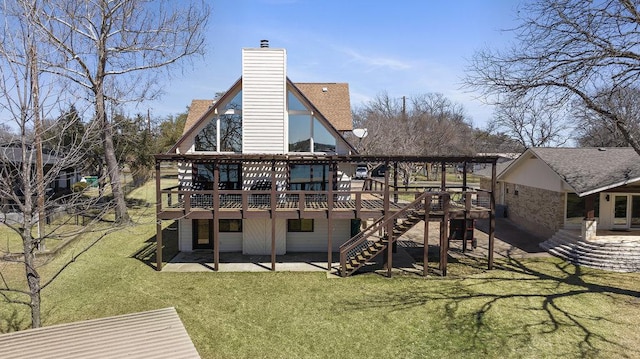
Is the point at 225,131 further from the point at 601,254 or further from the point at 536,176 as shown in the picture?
the point at 536,176

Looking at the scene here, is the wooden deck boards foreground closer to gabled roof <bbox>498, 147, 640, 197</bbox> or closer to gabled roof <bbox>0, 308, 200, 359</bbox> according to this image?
gabled roof <bbox>498, 147, 640, 197</bbox>

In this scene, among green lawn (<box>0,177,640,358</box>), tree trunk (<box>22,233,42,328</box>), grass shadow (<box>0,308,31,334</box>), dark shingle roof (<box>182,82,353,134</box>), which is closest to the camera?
tree trunk (<box>22,233,42,328</box>)

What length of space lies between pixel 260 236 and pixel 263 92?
662 centimetres

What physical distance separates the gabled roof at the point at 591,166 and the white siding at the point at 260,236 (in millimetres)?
13535

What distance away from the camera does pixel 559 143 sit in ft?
147

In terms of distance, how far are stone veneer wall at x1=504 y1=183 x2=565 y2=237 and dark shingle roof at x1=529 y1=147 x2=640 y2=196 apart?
1607 mm

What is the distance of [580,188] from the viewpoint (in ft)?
54.2

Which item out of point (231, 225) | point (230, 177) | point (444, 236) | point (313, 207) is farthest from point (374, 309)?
point (230, 177)

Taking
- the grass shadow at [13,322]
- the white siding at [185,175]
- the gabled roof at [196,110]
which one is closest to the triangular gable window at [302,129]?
the white siding at [185,175]

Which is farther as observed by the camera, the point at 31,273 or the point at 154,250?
the point at 154,250

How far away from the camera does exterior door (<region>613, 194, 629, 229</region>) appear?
720 inches

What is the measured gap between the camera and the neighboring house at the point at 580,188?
1680cm

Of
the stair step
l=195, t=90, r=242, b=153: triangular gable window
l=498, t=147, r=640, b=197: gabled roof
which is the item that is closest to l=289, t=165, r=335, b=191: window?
l=195, t=90, r=242, b=153: triangular gable window

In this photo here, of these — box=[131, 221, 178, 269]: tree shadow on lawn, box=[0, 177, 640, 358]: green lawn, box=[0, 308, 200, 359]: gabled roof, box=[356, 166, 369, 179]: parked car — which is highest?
box=[356, 166, 369, 179]: parked car
